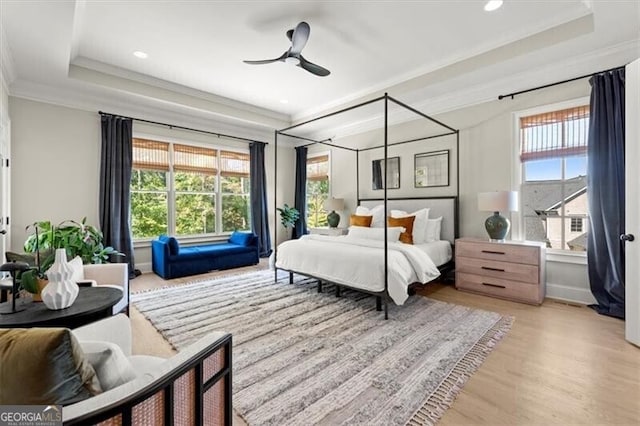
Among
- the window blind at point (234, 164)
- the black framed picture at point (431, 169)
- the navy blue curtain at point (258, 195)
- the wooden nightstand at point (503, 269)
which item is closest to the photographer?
the wooden nightstand at point (503, 269)

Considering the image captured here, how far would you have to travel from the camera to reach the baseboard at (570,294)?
332 centimetres

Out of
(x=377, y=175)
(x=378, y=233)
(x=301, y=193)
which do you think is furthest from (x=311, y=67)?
(x=301, y=193)

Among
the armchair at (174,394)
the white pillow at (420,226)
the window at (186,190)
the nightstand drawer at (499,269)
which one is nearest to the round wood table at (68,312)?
the armchair at (174,394)

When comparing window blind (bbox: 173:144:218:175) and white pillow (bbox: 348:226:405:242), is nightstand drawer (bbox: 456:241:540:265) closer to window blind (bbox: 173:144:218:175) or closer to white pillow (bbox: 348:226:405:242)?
white pillow (bbox: 348:226:405:242)

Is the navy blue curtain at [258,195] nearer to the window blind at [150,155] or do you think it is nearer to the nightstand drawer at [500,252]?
the window blind at [150,155]

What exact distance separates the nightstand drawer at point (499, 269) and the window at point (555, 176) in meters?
0.69

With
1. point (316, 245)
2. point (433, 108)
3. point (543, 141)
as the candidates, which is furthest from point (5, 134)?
point (543, 141)

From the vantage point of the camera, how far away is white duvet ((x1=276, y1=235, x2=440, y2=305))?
298cm

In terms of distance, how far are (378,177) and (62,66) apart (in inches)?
186

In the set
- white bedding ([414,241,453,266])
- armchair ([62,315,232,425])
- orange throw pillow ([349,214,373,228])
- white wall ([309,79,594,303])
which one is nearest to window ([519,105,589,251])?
white wall ([309,79,594,303])

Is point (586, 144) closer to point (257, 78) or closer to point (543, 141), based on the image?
point (543, 141)

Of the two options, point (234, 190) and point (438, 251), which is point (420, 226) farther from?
point (234, 190)

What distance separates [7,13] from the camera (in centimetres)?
246

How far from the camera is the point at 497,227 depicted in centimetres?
372
